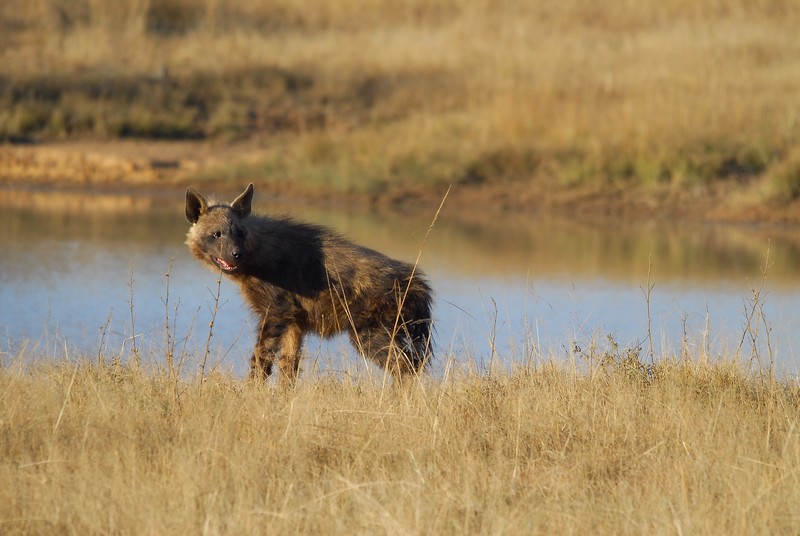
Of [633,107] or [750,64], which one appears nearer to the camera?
[633,107]

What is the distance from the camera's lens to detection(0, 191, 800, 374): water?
28.0 feet

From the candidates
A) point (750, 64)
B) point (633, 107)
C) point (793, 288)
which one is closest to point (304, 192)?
point (633, 107)

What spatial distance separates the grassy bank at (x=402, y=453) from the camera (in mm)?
4809

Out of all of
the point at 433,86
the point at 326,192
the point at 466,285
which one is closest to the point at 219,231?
the point at 466,285

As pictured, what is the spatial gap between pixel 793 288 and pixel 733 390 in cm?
614

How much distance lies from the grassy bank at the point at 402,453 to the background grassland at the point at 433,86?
495 inches

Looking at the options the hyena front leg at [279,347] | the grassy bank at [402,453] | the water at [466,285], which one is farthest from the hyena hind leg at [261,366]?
the grassy bank at [402,453]

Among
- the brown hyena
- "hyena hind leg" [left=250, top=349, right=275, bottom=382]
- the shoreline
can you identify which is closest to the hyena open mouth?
the brown hyena

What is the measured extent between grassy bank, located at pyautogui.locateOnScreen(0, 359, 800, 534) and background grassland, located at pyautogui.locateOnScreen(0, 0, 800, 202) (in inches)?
495

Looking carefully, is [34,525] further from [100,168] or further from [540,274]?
[100,168]

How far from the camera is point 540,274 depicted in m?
13.1

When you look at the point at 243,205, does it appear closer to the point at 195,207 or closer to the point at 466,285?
the point at 195,207

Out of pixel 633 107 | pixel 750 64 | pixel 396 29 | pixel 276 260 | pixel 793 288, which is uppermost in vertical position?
pixel 396 29

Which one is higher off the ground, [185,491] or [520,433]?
[520,433]
